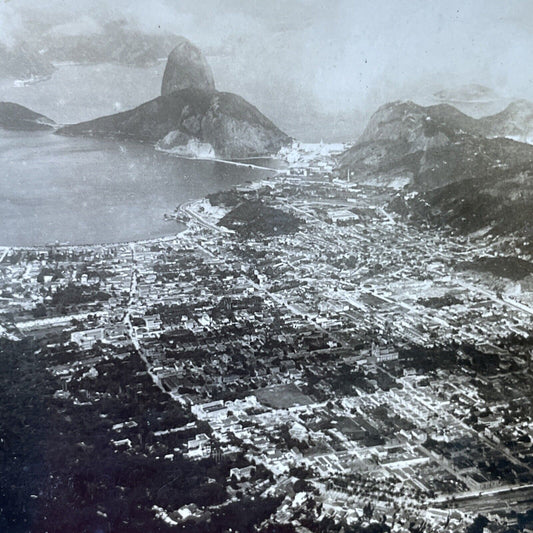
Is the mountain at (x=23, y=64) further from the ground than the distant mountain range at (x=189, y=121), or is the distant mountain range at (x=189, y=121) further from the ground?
the mountain at (x=23, y=64)

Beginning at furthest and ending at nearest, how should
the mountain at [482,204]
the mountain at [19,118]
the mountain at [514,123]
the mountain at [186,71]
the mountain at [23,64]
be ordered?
the mountain at [19,118]
the mountain at [186,71]
the mountain at [23,64]
the mountain at [514,123]
the mountain at [482,204]

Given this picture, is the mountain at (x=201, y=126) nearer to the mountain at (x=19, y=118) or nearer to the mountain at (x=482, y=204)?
the mountain at (x=19, y=118)

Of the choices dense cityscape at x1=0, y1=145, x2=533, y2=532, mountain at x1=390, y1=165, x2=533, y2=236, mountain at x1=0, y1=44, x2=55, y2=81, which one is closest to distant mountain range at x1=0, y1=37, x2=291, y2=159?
mountain at x1=0, y1=44, x2=55, y2=81

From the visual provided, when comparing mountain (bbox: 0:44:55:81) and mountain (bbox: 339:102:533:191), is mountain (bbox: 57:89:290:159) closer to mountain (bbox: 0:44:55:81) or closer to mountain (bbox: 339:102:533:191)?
mountain (bbox: 0:44:55:81)

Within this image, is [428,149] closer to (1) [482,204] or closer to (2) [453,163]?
(2) [453,163]

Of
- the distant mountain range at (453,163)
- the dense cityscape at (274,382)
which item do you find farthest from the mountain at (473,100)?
the dense cityscape at (274,382)

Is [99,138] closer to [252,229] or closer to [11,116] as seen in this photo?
[11,116]

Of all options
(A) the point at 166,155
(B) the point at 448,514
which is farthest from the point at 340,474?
(A) the point at 166,155
